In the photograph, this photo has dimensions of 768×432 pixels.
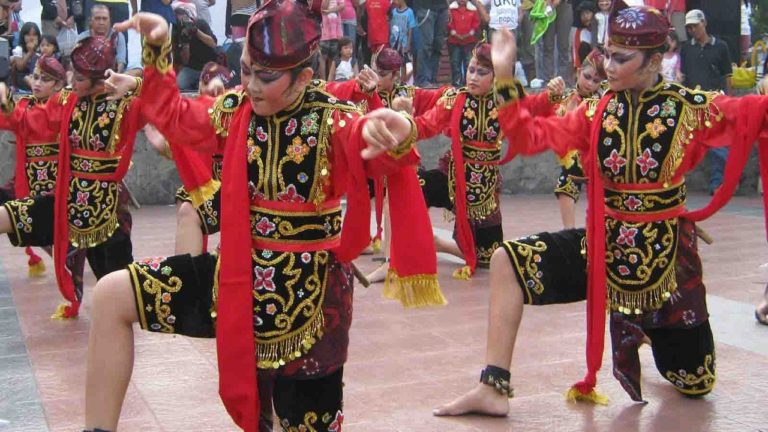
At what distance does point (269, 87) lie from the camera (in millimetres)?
3566

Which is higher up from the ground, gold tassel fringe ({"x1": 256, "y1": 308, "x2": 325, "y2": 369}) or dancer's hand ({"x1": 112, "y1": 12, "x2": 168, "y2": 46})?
dancer's hand ({"x1": 112, "y1": 12, "x2": 168, "y2": 46})

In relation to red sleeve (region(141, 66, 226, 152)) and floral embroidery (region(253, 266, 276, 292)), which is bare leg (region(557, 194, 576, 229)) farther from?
floral embroidery (region(253, 266, 276, 292))

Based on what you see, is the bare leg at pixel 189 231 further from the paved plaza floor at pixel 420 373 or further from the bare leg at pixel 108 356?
the bare leg at pixel 108 356

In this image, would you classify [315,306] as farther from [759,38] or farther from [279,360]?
[759,38]

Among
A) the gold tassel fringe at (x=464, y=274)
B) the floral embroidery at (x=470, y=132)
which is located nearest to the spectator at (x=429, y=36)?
the floral embroidery at (x=470, y=132)

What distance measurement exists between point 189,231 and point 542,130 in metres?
3.46

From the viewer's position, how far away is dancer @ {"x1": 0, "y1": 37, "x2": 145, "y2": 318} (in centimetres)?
643

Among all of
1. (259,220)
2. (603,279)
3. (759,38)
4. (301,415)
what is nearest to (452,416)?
(603,279)

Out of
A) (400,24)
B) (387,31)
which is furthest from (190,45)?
(400,24)

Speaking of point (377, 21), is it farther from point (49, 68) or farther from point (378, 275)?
point (49, 68)

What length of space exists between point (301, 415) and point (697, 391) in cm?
214

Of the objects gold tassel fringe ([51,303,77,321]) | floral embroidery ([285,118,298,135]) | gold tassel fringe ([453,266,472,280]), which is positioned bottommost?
gold tassel fringe ([453,266,472,280])

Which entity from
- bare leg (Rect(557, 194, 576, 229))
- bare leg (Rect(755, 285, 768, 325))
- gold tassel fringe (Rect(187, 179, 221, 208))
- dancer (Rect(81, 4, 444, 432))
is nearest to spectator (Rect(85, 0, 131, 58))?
bare leg (Rect(557, 194, 576, 229))

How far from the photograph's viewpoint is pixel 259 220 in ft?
11.9
